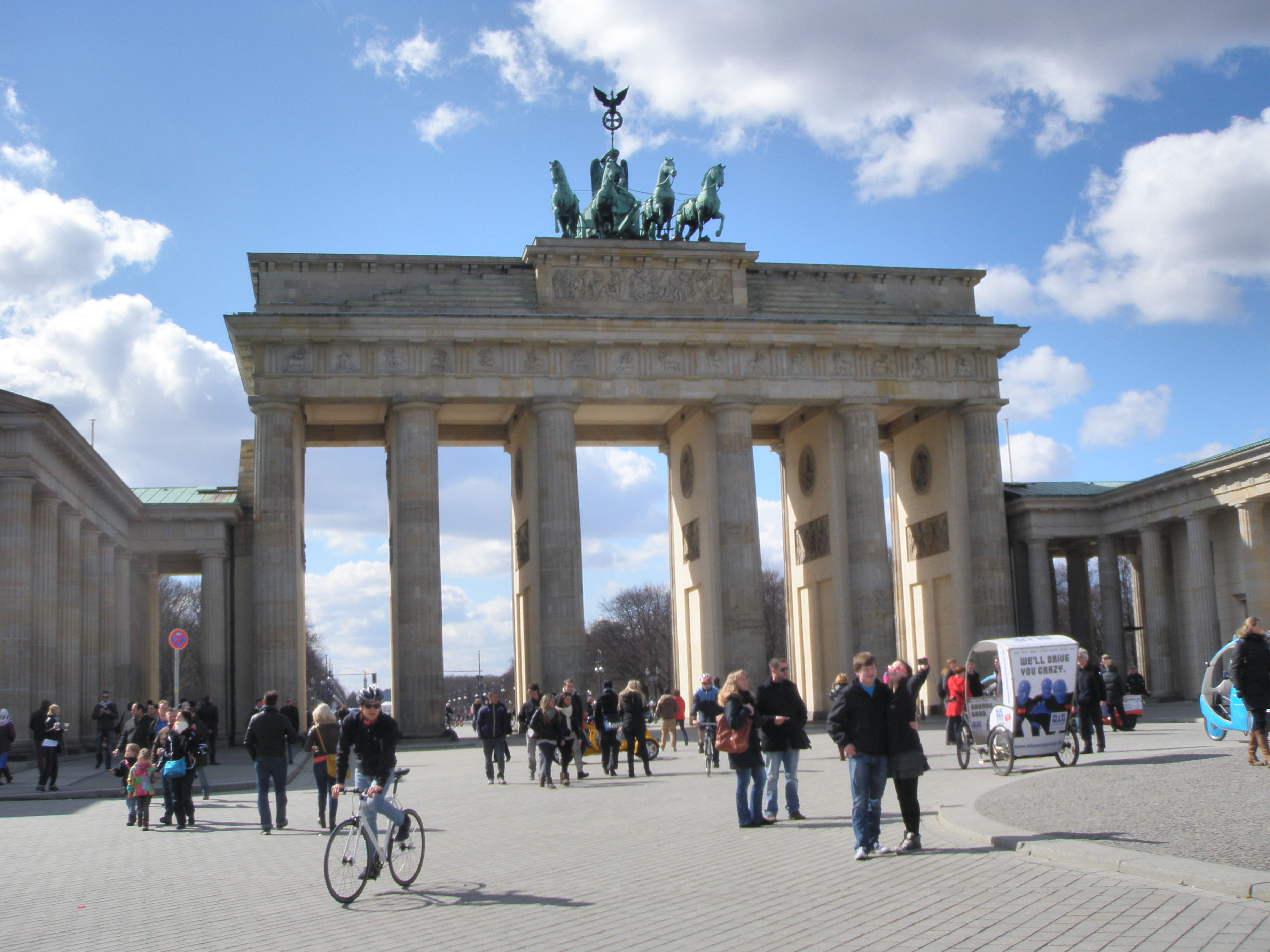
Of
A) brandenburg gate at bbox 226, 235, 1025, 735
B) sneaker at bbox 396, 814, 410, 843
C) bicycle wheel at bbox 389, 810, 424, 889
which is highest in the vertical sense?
brandenburg gate at bbox 226, 235, 1025, 735

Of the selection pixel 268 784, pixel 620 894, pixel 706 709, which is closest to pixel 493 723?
pixel 706 709

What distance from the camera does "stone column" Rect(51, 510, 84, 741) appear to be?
36344 millimetres

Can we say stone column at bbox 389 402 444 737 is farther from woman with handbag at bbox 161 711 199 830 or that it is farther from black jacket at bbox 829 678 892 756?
black jacket at bbox 829 678 892 756

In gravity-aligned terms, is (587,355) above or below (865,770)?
above

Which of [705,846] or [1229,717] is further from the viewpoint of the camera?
[1229,717]

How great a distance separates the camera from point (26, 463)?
106ft

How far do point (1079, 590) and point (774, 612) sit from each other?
183ft

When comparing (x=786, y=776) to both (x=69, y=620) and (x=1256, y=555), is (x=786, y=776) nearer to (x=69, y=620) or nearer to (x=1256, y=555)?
(x=69, y=620)

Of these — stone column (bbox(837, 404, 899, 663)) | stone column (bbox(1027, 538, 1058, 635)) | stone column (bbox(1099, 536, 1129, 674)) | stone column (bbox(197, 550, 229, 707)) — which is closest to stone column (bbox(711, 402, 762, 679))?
stone column (bbox(837, 404, 899, 663))

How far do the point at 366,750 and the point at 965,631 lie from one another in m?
37.7

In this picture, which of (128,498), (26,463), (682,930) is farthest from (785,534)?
(682,930)

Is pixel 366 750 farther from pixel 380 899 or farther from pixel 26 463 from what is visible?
pixel 26 463

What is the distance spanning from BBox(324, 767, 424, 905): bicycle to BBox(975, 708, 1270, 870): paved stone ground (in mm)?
5842

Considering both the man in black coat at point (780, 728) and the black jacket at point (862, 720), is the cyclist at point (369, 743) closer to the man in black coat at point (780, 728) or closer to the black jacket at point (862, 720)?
the black jacket at point (862, 720)
